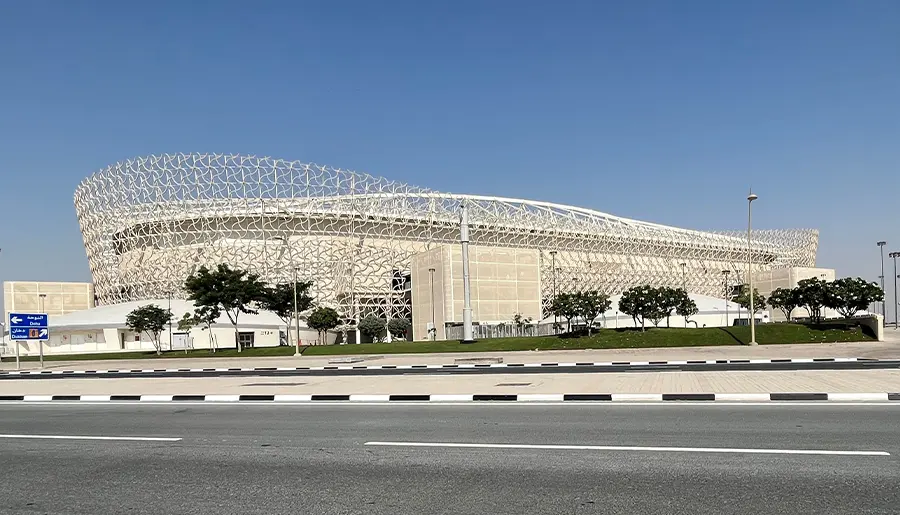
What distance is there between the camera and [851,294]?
5100 cm

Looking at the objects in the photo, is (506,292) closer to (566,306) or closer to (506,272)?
(506,272)

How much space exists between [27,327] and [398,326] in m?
40.4

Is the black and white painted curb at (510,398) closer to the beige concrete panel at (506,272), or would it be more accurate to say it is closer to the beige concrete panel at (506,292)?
the beige concrete panel at (506,292)

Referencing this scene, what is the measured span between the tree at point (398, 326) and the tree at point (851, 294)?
39.8 meters

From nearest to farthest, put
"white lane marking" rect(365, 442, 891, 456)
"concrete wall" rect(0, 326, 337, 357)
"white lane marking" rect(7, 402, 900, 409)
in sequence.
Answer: "white lane marking" rect(365, 442, 891, 456)
"white lane marking" rect(7, 402, 900, 409)
"concrete wall" rect(0, 326, 337, 357)

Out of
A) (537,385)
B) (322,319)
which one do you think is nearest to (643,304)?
(322,319)

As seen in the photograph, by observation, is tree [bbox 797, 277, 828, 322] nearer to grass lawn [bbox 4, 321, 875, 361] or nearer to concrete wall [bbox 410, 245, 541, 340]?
grass lawn [bbox 4, 321, 875, 361]

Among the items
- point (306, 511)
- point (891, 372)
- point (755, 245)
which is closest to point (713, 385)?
point (891, 372)

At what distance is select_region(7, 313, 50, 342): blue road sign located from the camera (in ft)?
121

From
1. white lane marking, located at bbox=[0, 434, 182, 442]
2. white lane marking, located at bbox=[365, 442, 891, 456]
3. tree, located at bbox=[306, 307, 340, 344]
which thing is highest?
white lane marking, located at bbox=[365, 442, 891, 456]

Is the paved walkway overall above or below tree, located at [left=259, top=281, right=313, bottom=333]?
→ below

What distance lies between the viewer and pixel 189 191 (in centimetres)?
8331

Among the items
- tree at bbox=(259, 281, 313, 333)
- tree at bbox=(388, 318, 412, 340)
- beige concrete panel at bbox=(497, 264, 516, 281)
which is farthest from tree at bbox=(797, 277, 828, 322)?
tree at bbox=(259, 281, 313, 333)

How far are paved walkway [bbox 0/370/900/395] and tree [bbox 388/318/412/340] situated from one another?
170 feet
